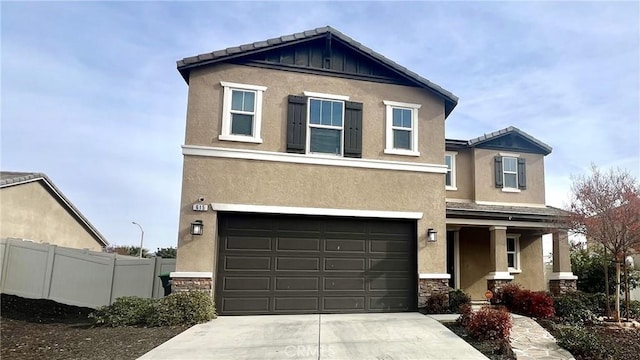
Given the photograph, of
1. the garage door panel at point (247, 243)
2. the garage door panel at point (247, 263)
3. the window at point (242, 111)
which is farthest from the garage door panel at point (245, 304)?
the window at point (242, 111)

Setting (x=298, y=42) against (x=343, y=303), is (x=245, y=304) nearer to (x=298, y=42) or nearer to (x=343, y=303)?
(x=343, y=303)

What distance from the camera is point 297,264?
1235cm

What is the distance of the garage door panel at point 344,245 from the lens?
12.6 m

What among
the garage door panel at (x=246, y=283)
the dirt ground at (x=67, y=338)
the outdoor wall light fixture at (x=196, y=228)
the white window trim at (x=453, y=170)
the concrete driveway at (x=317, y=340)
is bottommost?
the dirt ground at (x=67, y=338)

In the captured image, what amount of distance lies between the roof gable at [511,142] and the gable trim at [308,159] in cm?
503

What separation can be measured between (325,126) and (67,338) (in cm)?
803

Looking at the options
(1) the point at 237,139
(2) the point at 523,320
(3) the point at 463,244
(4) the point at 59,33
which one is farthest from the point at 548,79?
(4) the point at 59,33

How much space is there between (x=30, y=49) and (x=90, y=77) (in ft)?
→ 6.90

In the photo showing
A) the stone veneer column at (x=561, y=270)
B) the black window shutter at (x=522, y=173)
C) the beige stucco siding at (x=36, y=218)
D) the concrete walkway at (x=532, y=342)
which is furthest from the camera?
the beige stucco siding at (x=36, y=218)

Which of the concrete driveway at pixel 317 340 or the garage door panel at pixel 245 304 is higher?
the garage door panel at pixel 245 304

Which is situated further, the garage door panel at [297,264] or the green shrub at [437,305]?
the green shrub at [437,305]

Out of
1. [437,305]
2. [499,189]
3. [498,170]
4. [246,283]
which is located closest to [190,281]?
[246,283]

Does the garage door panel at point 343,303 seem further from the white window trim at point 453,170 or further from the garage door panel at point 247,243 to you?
the white window trim at point 453,170

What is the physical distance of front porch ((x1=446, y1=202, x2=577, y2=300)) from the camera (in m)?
15.1
